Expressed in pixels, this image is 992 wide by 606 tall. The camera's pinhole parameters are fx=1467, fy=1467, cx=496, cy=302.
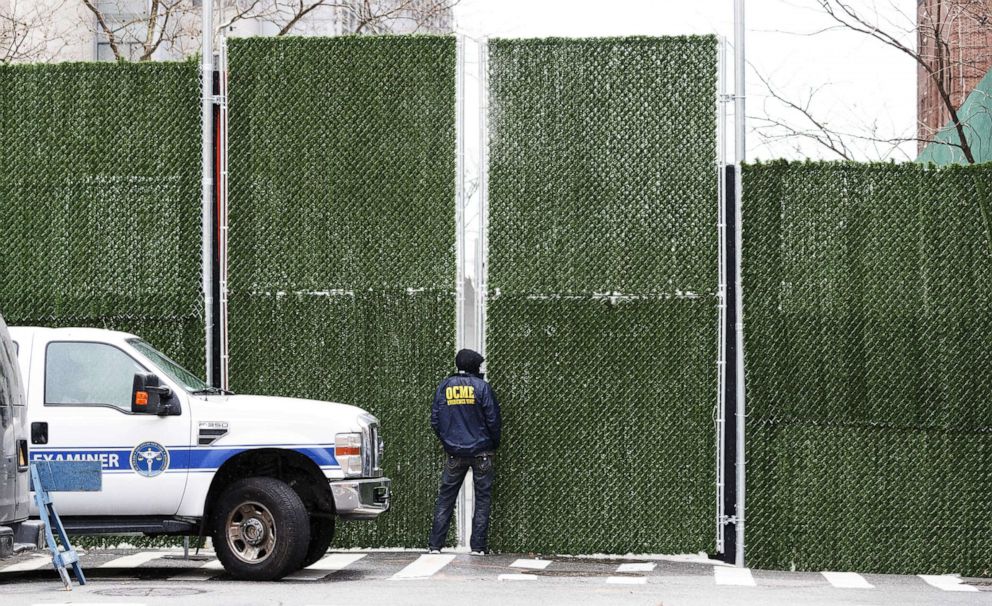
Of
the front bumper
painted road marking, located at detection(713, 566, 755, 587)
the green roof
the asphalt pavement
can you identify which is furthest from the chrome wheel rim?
the green roof

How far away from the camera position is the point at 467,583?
11414 millimetres

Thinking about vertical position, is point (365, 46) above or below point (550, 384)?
above

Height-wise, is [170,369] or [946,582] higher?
[170,369]

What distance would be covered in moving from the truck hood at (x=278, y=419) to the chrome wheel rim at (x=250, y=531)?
1.83 feet

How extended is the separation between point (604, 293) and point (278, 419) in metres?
3.71

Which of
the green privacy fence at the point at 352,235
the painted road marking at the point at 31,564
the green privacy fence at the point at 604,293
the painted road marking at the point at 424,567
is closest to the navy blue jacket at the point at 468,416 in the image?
the green privacy fence at the point at 604,293

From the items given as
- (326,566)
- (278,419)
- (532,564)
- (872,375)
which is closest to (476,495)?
(532,564)

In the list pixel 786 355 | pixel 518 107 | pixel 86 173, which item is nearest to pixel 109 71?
pixel 86 173

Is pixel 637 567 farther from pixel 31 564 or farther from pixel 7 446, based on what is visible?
pixel 7 446

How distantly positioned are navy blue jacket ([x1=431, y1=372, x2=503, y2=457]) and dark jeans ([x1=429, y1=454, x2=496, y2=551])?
0.15 metres

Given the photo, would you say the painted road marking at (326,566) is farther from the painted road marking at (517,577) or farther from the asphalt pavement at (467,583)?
the painted road marking at (517,577)

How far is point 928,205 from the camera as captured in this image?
13.4 meters

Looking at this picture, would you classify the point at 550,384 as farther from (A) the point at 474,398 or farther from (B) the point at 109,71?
(B) the point at 109,71

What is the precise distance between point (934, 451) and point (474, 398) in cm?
417
